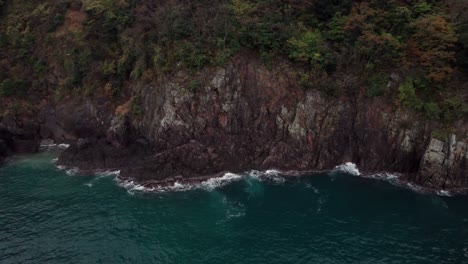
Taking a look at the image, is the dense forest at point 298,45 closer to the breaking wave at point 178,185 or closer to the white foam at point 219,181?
the white foam at point 219,181

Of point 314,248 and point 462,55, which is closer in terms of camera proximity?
point 314,248

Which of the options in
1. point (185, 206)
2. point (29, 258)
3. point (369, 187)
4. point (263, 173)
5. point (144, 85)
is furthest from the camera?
point (144, 85)

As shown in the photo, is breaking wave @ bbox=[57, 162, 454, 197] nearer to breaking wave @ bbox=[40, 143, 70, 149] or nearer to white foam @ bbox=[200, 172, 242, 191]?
white foam @ bbox=[200, 172, 242, 191]

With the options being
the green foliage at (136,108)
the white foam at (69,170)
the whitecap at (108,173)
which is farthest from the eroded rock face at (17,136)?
the green foliage at (136,108)

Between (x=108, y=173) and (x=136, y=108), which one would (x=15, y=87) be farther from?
(x=108, y=173)

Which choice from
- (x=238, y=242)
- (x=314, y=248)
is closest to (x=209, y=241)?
(x=238, y=242)

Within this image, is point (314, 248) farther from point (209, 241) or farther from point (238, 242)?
point (209, 241)

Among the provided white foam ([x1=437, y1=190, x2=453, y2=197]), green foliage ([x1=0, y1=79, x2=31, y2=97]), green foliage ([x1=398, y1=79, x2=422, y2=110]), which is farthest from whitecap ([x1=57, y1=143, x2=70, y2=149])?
white foam ([x1=437, y1=190, x2=453, y2=197])

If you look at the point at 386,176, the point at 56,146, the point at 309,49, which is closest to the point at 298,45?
the point at 309,49
